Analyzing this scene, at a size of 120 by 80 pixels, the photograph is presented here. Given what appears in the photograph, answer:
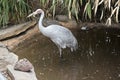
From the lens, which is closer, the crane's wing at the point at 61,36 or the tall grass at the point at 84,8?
the crane's wing at the point at 61,36

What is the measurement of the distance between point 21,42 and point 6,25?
56 cm

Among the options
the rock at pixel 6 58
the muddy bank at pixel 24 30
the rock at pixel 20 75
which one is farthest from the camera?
the muddy bank at pixel 24 30

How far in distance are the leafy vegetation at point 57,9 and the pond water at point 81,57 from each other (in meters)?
0.32

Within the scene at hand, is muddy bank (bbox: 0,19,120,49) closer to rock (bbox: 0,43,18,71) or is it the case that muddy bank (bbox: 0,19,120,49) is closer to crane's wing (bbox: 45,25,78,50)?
rock (bbox: 0,43,18,71)

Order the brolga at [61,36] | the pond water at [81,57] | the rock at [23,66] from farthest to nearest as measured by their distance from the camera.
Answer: the brolga at [61,36] < the pond water at [81,57] < the rock at [23,66]

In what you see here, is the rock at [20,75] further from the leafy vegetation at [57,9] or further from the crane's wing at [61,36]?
the leafy vegetation at [57,9]

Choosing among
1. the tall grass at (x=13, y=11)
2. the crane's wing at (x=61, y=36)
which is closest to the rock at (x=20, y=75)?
the crane's wing at (x=61, y=36)

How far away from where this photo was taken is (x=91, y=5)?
5215 millimetres

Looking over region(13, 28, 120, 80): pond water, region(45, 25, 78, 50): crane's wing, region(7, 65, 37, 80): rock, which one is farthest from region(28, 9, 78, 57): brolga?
region(7, 65, 37, 80): rock

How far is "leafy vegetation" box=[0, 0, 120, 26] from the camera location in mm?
5121

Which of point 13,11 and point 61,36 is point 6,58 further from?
point 13,11

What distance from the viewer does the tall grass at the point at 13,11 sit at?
5203mm

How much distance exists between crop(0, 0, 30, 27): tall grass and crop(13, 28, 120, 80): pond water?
0.46 metres

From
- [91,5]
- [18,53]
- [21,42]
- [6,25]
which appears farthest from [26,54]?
[91,5]
